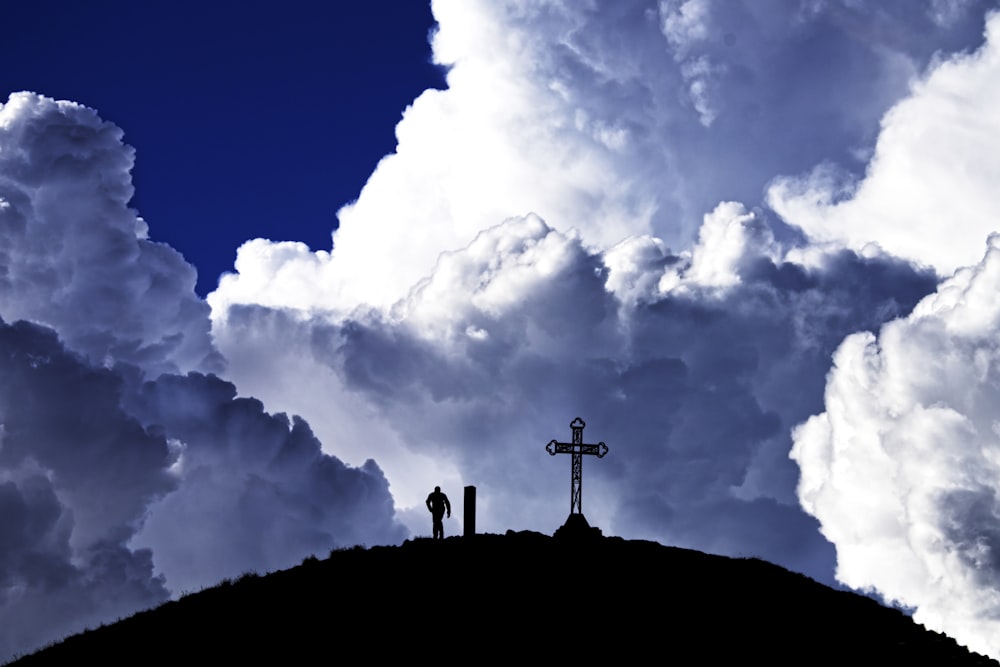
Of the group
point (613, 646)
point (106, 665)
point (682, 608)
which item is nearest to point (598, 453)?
point (682, 608)

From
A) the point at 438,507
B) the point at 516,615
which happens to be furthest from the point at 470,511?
the point at 516,615

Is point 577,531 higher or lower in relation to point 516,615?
higher

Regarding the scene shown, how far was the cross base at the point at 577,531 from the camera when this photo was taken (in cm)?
3966

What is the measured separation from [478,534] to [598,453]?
5.24 m

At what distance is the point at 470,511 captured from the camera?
4047 cm

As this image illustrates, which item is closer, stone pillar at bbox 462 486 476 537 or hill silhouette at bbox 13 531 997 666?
hill silhouette at bbox 13 531 997 666

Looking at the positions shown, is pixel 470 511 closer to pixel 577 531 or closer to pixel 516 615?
pixel 577 531

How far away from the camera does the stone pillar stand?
40.4 metres

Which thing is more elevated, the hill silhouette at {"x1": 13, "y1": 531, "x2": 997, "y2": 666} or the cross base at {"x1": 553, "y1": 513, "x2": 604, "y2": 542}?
the cross base at {"x1": 553, "y1": 513, "x2": 604, "y2": 542}

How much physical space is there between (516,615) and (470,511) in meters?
7.40

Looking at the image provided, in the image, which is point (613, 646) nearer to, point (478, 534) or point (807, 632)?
point (807, 632)

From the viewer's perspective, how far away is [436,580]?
3625 centimetres

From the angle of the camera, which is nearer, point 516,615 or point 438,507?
point 516,615

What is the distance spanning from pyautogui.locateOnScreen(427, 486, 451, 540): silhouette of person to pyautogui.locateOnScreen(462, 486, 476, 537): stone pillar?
76 centimetres
